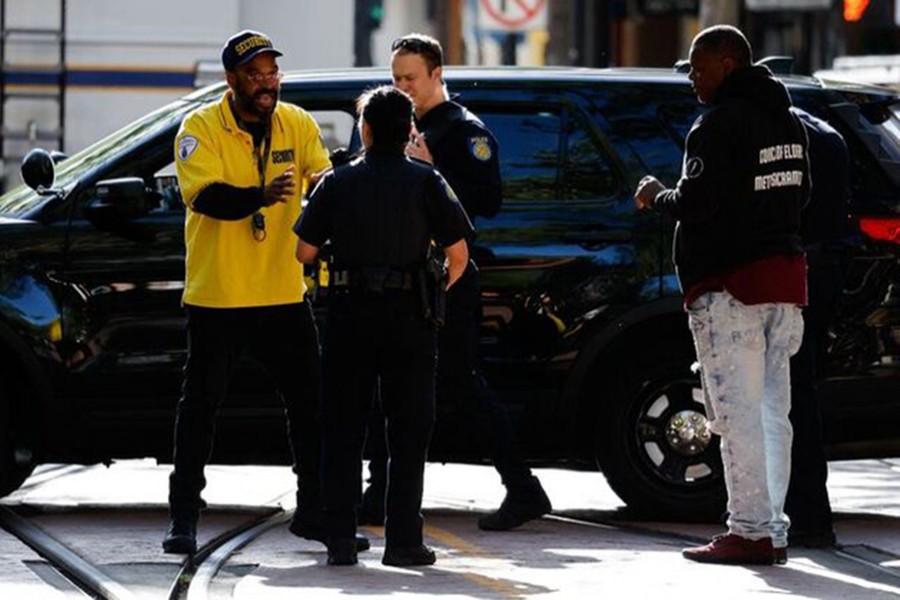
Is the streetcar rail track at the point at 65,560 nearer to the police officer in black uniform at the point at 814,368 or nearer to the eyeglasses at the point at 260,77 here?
the eyeglasses at the point at 260,77

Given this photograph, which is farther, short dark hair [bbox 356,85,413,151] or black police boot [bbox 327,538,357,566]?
black police boot [bbox 327,538,357,566]

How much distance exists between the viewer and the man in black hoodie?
9492mm

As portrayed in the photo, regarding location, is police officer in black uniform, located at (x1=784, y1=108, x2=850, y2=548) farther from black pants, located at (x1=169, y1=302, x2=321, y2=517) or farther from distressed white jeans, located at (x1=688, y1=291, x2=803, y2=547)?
black pants, located at (x1=169, y1=302, x2=321, y2=517)

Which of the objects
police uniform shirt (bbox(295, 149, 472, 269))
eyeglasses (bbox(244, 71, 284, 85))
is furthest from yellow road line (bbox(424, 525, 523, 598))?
eyeglasses (bbox(244, 71, 284, 85))

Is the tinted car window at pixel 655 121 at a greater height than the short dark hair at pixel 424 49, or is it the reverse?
the short dark hair at pixel 424 49

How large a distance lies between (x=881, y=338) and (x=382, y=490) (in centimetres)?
199

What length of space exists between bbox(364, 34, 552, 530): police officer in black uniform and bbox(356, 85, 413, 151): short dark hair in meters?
0.64

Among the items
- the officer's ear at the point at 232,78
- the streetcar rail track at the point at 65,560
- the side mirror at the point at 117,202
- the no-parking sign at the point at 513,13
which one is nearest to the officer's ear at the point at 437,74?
the officer's ear at the point at 232,78

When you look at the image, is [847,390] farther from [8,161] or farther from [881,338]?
[8,161]

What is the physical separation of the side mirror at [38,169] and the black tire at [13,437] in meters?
0.74

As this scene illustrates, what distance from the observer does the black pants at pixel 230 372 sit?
9891mm

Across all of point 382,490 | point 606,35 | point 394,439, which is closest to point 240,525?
point 382,490

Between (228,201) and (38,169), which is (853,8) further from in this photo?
(228,201)

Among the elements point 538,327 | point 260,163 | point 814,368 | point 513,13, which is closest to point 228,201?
point 260,163
